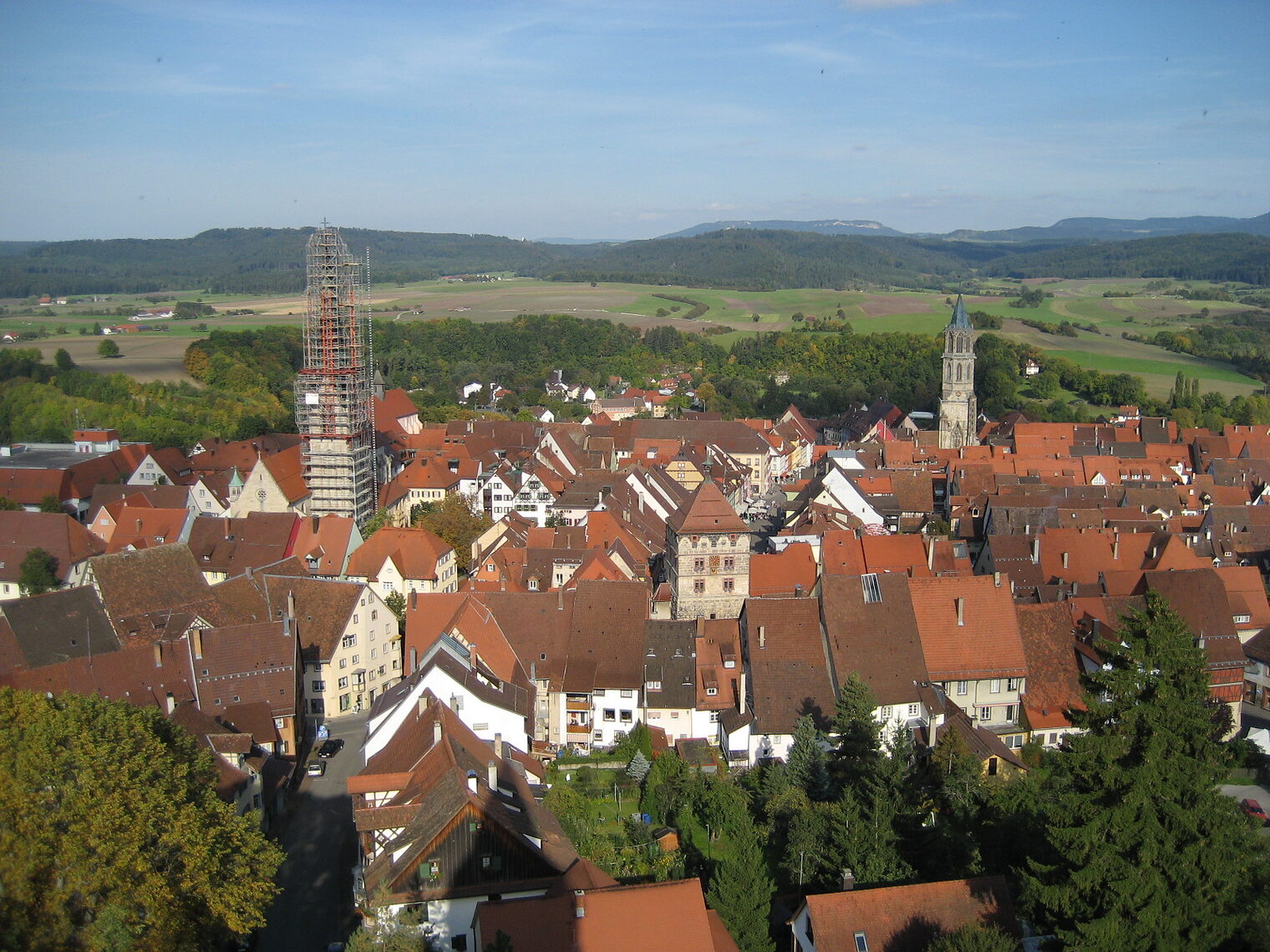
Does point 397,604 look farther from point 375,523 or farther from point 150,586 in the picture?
point 375,523

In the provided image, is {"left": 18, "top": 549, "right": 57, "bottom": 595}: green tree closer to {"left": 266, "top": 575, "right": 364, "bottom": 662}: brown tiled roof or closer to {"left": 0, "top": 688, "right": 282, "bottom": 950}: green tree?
{"left": 266, "top": 575, "right": 364, "bottom": 662}: brown tiled roof

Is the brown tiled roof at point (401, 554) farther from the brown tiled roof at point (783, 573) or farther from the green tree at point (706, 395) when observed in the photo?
the green tree at point (706, 395)

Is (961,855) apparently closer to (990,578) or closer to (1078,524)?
(990,578)

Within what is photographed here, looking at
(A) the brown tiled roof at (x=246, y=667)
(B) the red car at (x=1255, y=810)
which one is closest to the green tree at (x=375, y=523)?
(A) the brown tiled roof at (x=246, y=667)

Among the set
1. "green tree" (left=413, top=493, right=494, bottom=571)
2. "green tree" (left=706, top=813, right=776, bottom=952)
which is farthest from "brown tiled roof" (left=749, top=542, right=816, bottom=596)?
"green tree" (left=706, top=813, right=776, bottom=952)

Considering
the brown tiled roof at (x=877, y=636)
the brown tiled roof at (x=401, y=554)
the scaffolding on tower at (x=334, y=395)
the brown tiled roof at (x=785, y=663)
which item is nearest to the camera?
the brown tiled roof at (x=785, y=663)

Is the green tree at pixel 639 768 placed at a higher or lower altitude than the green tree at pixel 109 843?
lower

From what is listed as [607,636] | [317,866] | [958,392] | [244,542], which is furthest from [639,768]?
[958,392]
